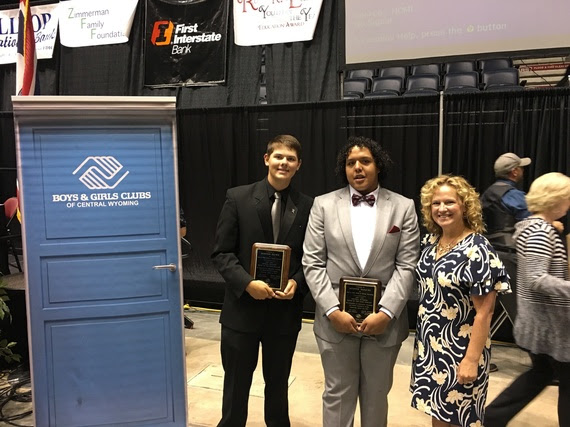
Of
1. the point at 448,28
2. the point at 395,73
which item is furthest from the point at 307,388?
the point at 395,73

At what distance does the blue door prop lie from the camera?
7.63 ft

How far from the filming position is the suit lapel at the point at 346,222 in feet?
6.81

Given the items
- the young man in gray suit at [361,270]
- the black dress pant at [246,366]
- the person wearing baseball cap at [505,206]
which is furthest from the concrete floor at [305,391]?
the young man in gray suit at [361,270]

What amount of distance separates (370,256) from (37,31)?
5701 millimetres

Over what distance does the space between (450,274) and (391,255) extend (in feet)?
0.98

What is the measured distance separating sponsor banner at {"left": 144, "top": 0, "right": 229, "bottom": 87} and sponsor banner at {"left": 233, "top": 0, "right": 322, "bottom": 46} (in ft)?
0.62

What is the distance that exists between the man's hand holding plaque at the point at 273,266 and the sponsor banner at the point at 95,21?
4.34m

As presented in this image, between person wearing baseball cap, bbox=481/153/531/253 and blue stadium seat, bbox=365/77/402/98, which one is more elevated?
blue stadium seat, bbox=365/77/402/98

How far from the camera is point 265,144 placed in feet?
16.6

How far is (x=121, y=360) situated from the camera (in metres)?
2.48

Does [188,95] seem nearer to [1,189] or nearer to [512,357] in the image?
[1,189]

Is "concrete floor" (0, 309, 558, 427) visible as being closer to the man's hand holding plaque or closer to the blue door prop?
the blue door prop

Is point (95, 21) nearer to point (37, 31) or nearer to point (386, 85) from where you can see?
point (37, 31)

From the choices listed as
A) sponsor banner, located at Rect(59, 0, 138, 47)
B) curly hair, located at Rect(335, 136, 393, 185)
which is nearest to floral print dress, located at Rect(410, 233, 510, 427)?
curly hair, located at Rect(335, 136, 393, 185)
